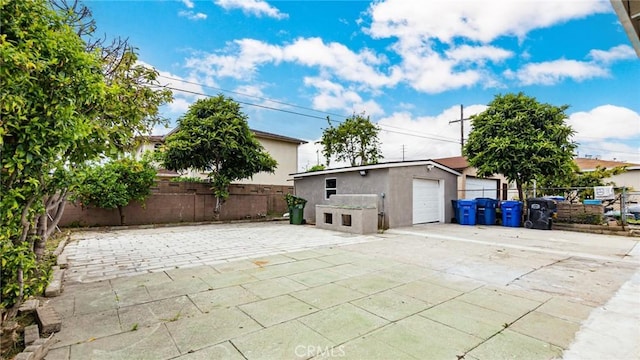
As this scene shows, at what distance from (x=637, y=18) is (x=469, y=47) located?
11.5m

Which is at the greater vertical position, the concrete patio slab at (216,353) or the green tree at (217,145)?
the green tree at (217,145)

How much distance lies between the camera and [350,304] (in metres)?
3.37

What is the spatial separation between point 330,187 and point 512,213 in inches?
285

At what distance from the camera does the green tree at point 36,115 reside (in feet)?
7.16

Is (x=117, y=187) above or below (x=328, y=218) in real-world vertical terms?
above

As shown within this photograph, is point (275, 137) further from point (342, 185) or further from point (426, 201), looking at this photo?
point (426, 201)

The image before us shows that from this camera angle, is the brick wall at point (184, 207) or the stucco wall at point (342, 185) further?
the stucco wall at point (342, 185)

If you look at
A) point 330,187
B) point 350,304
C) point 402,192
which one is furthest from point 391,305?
point 330,187

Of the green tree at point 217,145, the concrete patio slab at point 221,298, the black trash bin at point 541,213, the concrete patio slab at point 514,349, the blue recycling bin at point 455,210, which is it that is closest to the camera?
the concrete patio slab at point 514,349

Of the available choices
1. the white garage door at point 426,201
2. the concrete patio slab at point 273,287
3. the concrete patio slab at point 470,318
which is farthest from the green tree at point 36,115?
the white garage door at point 426,201

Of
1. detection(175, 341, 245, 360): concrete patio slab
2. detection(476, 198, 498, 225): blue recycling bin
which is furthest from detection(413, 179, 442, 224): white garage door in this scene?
detection(175, 341, 245, 360): concrete patio slab

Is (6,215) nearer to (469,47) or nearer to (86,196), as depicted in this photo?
(86,196)

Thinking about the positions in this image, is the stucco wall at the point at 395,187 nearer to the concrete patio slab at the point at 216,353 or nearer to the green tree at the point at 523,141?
the green tree at the point at 523,141

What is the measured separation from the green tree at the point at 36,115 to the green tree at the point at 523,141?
1242 cm
